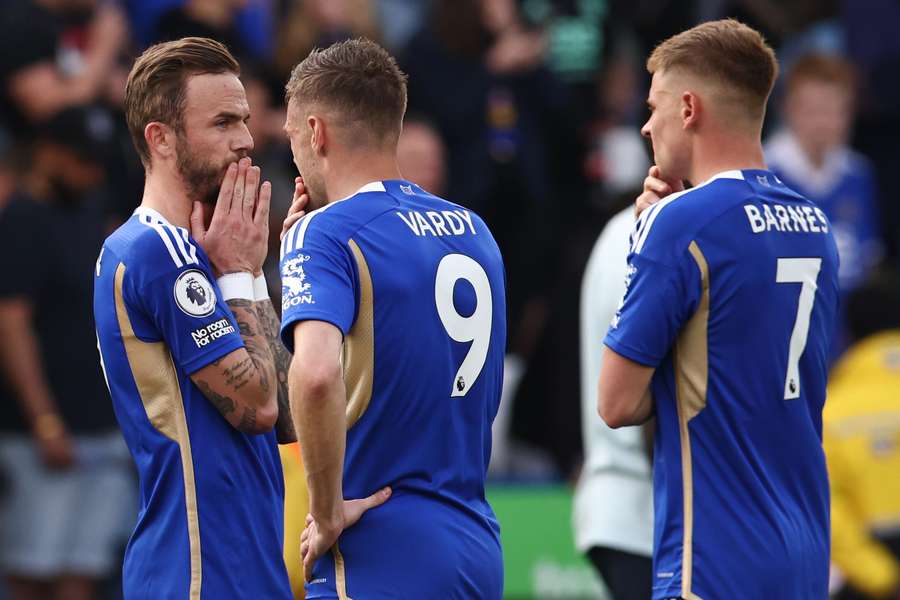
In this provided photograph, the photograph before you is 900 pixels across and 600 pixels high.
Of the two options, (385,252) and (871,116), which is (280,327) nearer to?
(385,252)

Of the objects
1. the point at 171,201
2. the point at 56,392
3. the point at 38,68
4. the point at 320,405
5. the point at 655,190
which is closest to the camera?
the point at 320,405

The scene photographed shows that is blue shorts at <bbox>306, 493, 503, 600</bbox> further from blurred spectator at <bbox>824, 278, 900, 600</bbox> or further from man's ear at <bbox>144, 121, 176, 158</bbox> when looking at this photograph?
blurred spectator at <bbox>824, 278, 900, 600</bbox>

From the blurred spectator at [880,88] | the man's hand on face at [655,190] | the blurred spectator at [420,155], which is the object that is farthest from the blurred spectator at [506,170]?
the man's hand on face at [655,190]

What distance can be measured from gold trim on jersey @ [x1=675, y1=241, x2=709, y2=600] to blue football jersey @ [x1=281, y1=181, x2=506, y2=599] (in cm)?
59

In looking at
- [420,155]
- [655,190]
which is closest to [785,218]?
[655,190]

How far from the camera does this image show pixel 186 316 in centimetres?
480

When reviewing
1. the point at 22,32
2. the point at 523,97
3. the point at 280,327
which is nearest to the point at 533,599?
the point at 523,97

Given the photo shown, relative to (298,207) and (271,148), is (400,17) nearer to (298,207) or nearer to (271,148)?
(271,148)

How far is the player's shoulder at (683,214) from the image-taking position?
194 inches

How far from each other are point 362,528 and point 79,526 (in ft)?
16.9

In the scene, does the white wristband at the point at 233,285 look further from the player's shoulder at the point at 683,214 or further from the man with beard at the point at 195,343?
the player's shoulder at the point at 683,214

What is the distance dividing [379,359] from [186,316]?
57 centimetres

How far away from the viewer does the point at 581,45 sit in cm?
1254

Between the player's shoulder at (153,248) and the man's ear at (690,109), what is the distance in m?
1.55
